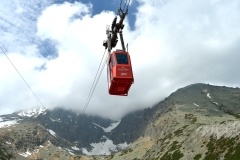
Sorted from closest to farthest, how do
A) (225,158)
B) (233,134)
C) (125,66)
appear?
(125,66), (225,158), (233,134)

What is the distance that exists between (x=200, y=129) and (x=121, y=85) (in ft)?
428

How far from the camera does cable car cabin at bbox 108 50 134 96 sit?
124ft

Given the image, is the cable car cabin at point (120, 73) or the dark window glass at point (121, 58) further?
the dark window glass at point (121, 58)

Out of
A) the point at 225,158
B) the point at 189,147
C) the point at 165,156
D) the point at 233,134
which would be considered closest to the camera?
the point at 225,158

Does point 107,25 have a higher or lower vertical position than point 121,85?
higher

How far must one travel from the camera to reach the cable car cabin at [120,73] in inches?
1490

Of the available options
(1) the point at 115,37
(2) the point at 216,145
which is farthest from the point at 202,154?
(1) the point at 115,37

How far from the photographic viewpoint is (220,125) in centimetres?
14375

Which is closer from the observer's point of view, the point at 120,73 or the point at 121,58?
the point at 120,73

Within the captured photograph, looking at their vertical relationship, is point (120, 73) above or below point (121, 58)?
below

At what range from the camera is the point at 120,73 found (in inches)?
1491

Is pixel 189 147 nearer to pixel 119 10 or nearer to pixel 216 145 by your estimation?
pixel 216 145

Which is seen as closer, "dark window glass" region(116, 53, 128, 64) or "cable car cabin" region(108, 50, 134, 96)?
"cable car cabin" region(108, 50, 134, 96)

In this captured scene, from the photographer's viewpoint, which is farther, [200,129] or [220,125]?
[200,129]
